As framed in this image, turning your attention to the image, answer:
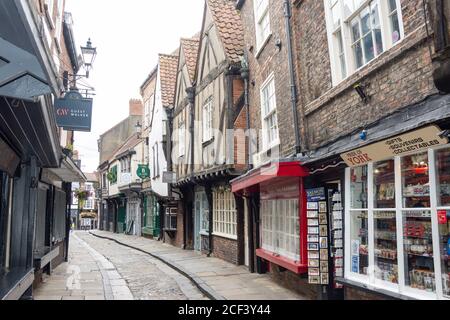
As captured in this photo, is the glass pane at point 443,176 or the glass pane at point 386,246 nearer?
the glass pane at point 443,176

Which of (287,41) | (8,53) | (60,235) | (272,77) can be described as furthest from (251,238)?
(8,53)

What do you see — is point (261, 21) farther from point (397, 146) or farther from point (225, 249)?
point (397, 146)

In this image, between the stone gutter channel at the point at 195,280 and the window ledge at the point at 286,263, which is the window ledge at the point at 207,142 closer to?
the stone gutter channel at the point at 195,280

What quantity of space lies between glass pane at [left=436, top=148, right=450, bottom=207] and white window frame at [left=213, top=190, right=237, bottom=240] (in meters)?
8.61

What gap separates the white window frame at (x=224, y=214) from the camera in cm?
1305

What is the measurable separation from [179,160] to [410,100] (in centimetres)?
1316

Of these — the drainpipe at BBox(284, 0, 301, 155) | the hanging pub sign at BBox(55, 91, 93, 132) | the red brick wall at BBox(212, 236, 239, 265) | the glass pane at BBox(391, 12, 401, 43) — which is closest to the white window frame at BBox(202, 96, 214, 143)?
the red brick wall at BBox(212, 236, 239, 265)

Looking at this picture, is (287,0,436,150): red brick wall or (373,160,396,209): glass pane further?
(373,160,396,209): glass pane

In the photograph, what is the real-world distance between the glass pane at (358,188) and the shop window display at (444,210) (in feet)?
4.67

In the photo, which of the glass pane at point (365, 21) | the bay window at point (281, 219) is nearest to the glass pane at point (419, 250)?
the bay window at point (281, 219)

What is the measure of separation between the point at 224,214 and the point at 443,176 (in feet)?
32.4

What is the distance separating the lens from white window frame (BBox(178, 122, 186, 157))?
16953 millimetres

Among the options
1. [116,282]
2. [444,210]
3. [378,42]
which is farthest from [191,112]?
[444,210]

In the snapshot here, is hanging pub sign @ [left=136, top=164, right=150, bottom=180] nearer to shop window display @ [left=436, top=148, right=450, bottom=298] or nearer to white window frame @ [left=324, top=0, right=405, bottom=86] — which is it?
white window frame @ [left=324, top=0, right=405, bottom=86]
